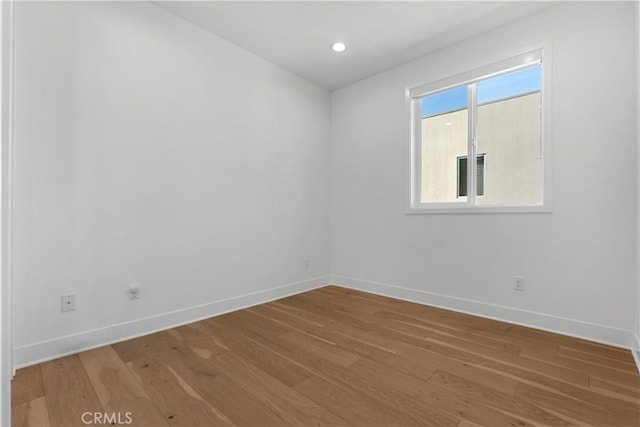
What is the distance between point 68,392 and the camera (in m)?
1.52

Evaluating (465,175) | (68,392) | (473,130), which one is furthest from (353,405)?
(473,130)

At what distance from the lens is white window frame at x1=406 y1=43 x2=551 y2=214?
2391mm

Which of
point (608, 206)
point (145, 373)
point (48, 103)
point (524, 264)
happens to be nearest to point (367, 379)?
point (145, 373)

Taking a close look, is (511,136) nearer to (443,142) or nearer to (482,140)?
(482,140)

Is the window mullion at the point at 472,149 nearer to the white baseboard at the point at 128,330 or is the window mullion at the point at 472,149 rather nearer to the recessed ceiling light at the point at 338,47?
the recessed ceiling light at the point at 338,47

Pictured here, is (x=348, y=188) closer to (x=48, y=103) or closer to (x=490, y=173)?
(x=490, y=173)

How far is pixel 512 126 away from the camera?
8.73ft

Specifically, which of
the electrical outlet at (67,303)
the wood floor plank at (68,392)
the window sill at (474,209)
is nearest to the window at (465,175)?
the window sill at (474,209)

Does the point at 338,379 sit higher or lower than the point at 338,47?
lower

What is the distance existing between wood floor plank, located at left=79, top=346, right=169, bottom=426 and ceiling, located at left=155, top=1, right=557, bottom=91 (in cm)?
263

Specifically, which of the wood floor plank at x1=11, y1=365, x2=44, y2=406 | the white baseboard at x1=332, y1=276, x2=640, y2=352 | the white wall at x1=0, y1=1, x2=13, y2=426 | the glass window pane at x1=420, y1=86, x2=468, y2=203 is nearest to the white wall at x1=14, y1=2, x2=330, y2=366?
the wood floor plank at x1=11, y1=365, x2=44, y2=406

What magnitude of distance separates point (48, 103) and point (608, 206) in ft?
12.7

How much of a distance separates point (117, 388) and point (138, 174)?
1.45m

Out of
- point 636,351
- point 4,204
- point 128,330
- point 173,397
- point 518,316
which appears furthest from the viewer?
point 518,316
